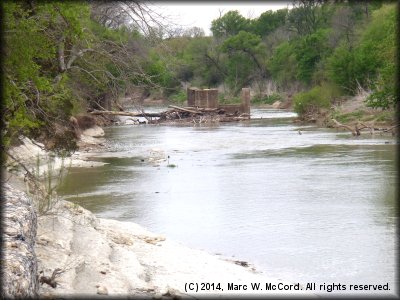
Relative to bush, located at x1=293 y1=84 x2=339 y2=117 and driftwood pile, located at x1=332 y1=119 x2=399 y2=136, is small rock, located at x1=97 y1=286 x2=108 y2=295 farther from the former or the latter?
bush, located at x1=293 y1=84 x2=339 y2=117

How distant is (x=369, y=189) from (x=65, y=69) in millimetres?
8908

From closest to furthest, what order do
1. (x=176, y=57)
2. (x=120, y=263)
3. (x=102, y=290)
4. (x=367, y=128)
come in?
(x=102, y=290), (x=120, y=263), (x=176, y=57), (x=367, y=128)

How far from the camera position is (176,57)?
1447 cm

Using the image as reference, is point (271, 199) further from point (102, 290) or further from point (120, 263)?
point (102, 290)

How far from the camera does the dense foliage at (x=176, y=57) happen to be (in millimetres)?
10547

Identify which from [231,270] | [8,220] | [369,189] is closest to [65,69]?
[231,270]

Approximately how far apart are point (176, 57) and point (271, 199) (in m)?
5.03

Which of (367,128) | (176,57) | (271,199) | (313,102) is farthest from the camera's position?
(313,102)

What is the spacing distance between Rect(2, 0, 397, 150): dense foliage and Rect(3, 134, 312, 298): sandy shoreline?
68.9 inches

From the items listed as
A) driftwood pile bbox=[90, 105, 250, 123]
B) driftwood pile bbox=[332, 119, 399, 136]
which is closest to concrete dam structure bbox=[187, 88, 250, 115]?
driftwood pile bbox=[90, 105, 250, 123]

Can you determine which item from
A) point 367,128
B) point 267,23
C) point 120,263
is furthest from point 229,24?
point 120,263

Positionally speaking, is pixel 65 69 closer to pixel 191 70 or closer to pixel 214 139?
pixel 214 139

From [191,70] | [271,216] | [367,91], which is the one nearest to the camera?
[271,216]

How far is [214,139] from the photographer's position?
37.1 metres
